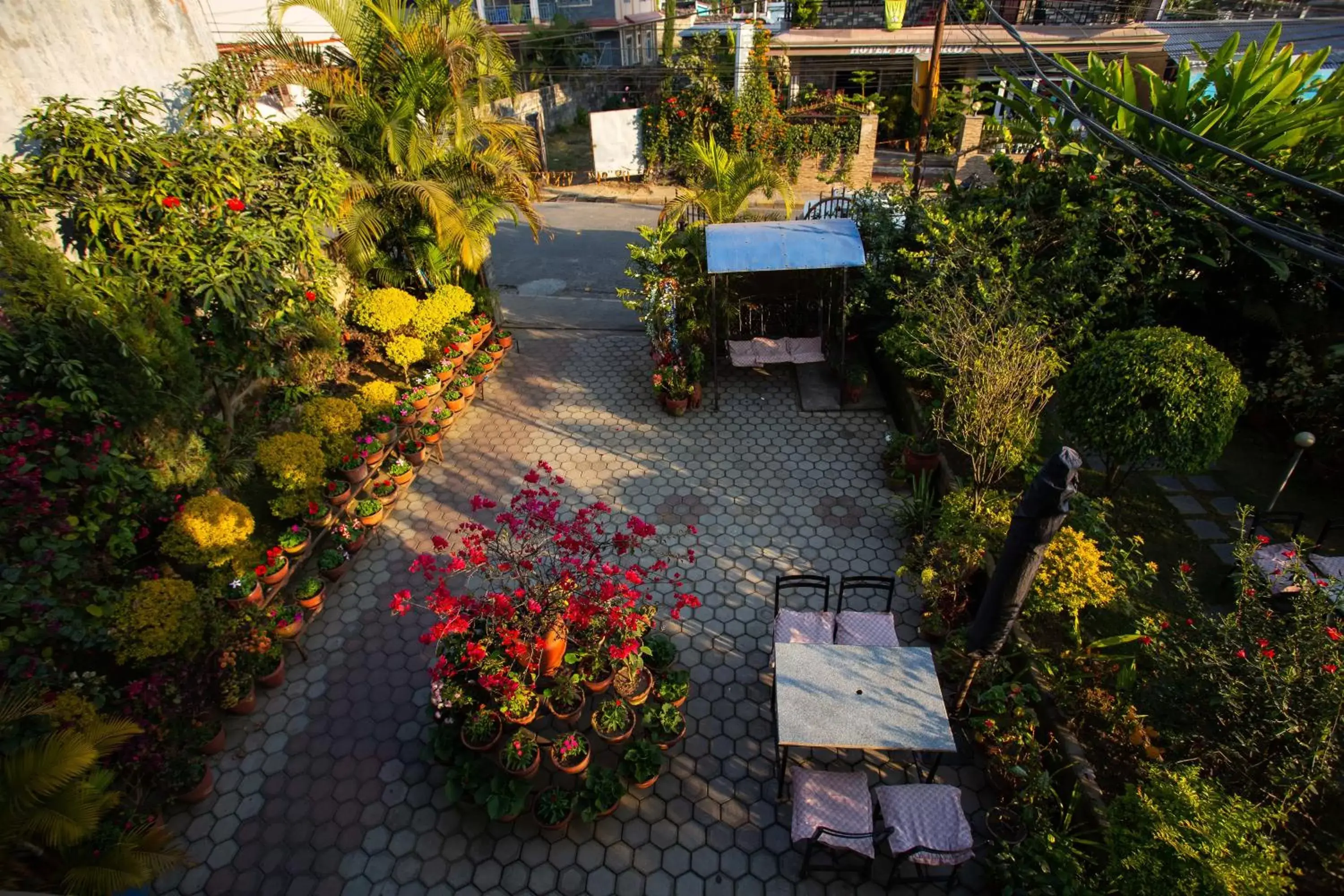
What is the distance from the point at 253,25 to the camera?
10.2 metres

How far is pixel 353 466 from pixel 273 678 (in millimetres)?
2514

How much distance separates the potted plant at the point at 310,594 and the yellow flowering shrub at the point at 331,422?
1695mm

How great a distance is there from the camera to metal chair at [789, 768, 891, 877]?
4.52 metres

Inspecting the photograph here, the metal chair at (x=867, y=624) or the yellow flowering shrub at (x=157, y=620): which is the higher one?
the yellow flowering shrub at (x=157, y=620)

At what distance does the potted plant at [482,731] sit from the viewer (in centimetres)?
528

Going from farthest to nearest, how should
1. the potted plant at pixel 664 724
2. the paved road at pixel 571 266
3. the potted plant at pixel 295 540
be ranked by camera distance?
the paved road at pixel 571 266
the potted plant at pixel 295 540
the potted plant at pixel 664 724

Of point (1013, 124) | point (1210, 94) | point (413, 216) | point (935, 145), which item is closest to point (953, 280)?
point (1013, 124)

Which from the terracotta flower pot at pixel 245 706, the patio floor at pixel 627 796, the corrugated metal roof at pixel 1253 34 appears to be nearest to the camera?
the patio floor at pixel 627 796

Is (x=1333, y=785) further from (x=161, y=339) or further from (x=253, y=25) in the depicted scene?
(x=253, y=25)

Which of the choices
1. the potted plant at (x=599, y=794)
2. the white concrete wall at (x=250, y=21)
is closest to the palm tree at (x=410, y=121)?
the white concrete wall at (x=250, y=21)

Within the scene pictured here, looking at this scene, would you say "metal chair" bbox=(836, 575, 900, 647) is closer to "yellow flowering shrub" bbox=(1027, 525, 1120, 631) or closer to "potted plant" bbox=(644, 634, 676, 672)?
"yellow flowering shrub" bbox=(1027, 525, 1120, 631)

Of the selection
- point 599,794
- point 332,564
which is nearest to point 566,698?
point 599,794

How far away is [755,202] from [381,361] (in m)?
13.2

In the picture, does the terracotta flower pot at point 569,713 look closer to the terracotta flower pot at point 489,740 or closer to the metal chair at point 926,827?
the terracotta flower pot at point 489,740
